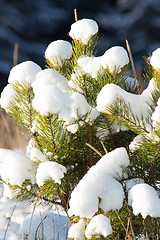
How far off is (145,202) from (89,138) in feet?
1.03

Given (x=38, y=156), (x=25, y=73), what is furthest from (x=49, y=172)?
(x=25, y=73)

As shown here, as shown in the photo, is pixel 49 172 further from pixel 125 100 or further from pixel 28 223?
pixel 28 223

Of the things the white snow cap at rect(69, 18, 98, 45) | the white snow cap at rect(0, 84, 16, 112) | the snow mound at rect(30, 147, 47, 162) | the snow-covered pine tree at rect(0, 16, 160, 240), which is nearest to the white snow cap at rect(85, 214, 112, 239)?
the snow-covered pine tree at rect(0, 16, 160, 240)

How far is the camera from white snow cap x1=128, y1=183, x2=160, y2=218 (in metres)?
0.59

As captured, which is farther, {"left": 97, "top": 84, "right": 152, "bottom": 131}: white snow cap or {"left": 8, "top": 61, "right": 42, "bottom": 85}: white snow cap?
{"left": 8, "top": 61, "right": 42, "bottom": 85}: white snow cap

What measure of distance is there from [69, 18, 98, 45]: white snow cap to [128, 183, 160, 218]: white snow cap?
1.90 feet

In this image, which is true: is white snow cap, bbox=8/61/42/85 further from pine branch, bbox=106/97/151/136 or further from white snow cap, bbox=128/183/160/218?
white snow cap, bbox=128/183/160/218

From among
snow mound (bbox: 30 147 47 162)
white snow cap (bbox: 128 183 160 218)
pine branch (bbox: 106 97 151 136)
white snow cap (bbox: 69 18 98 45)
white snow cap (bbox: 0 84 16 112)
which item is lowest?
white snow cap (bbox: 128 183 160 218)

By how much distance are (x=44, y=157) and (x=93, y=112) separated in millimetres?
225

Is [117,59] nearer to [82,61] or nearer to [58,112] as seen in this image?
[82,61]

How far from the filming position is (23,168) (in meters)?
0.77

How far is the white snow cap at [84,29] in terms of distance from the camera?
0.88 meters

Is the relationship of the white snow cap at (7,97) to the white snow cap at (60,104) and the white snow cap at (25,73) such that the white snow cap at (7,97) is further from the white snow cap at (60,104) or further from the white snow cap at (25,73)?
the white snow cap at (60,104)

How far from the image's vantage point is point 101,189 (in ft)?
2.12
